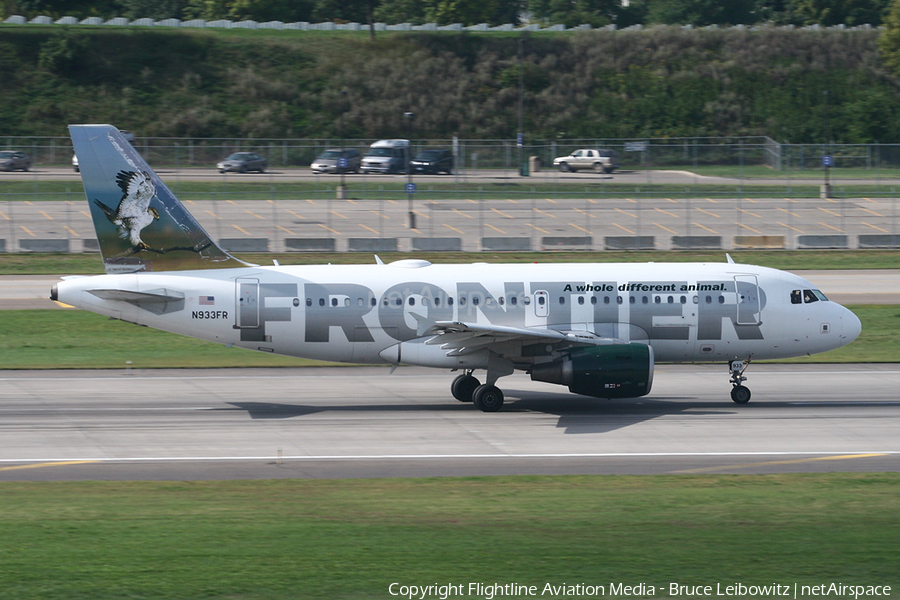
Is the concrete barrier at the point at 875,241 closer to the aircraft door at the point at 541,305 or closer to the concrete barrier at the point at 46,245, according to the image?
the aircraft door at the point at 541,305

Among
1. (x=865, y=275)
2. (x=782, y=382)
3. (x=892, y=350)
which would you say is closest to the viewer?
(x=782, y=382)

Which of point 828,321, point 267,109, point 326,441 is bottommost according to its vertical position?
point 326,441

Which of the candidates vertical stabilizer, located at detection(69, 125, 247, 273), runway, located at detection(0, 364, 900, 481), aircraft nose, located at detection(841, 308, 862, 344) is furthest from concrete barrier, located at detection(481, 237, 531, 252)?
vertical stabilizer, located at detection(69, 125, 247, 273)

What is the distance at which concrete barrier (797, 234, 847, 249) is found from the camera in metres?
68.1

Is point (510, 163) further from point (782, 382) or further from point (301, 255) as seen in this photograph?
point (782, 382)

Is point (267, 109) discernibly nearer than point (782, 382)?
No

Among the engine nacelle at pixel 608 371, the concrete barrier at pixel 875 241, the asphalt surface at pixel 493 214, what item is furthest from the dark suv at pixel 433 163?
the engine nacelle at pixel 608 371

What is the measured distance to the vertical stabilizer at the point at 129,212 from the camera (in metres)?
28.4

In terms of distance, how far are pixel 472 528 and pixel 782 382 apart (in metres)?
19.9

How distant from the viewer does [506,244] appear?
217 feet

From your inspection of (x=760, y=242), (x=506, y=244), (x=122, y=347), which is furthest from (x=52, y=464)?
(x=760, y=242)

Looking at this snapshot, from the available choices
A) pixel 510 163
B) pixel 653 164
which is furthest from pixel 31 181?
pixel 653 164

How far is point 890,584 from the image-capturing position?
13.8 metres

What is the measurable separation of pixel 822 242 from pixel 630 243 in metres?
13.7
